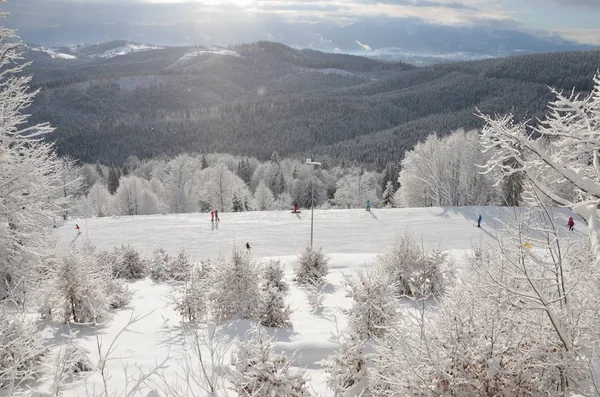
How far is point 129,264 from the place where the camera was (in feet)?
76.0

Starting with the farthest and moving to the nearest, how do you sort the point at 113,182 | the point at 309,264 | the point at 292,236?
the point at 113,182 → the point at 292,236 → the point at 309,264

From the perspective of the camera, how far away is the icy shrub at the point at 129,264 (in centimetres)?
2260

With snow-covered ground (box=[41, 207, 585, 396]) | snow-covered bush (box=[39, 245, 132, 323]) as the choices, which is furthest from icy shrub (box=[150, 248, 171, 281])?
snow-covered bush (box=[39, 245, 132, 323])

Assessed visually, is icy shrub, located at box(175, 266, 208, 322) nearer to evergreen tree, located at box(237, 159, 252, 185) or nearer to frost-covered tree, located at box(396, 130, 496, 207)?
frost-covered tree, located at box(396, 130, 496, 207)

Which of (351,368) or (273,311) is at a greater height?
(351,368)

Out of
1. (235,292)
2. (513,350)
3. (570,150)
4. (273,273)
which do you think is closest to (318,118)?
(273,273)

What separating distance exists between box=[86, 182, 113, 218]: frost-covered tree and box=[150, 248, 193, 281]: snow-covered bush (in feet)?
132

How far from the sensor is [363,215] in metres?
35.4

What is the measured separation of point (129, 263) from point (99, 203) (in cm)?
4270

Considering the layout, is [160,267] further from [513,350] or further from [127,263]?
[513,350]

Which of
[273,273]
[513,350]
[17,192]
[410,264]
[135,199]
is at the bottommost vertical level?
[135,199]

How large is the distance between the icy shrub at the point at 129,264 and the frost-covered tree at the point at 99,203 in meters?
39.1

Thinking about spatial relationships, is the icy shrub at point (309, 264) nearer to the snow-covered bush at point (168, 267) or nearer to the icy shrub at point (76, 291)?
the snow-covered bush at point (168, 267)

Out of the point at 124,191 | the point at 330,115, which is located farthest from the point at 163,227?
the point at 330,115
